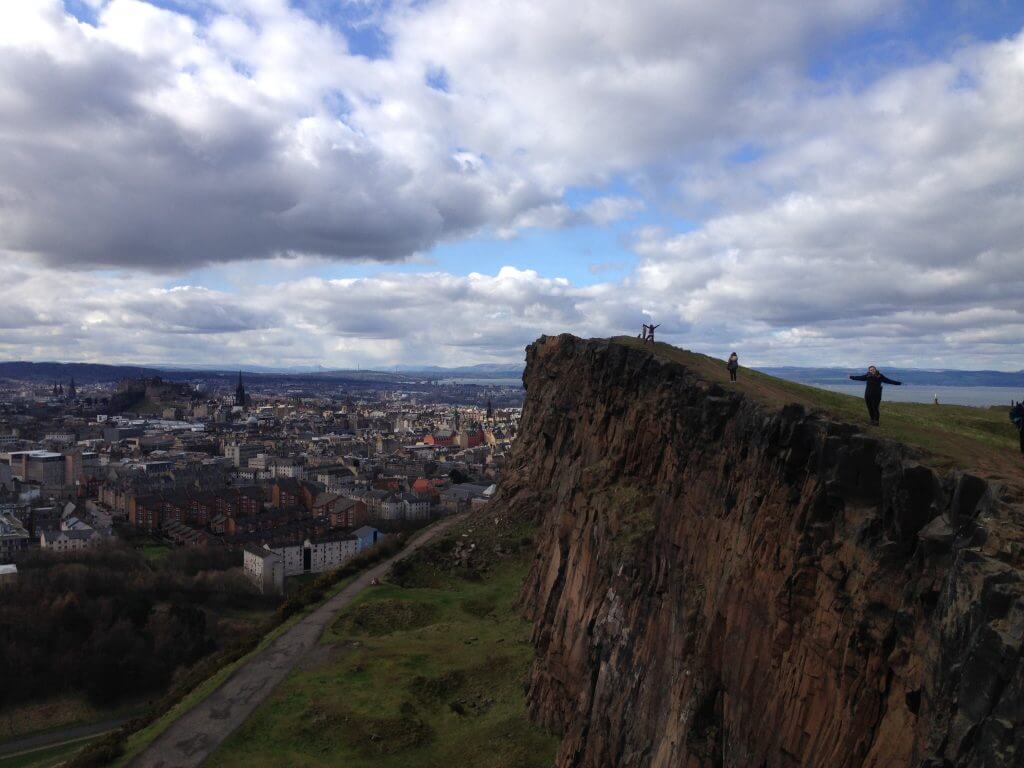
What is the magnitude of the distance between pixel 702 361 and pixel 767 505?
2142cm

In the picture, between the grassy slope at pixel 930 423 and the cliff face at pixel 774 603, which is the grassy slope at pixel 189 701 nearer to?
the cliff face at pixel 774 603

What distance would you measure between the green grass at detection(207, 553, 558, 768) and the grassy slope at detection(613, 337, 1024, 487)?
16.2 metres

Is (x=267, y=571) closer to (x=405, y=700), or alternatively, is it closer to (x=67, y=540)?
(x=67, y=540)

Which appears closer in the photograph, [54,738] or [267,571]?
[54,738]

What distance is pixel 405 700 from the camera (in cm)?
3519

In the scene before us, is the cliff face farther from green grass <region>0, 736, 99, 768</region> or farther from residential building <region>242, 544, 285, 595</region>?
residential building <region>242, 544, 285, 595</region>

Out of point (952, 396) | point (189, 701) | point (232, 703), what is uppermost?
point (952, 396)

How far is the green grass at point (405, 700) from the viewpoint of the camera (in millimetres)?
30344

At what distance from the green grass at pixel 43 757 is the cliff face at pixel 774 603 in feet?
112

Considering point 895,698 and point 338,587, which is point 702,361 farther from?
point 338,587

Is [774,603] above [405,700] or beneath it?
above

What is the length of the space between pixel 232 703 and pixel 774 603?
29482 millimetres

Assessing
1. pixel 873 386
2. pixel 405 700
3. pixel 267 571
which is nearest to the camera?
pixel 873 386

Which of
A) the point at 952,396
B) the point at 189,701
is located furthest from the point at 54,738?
the point at 952,396
